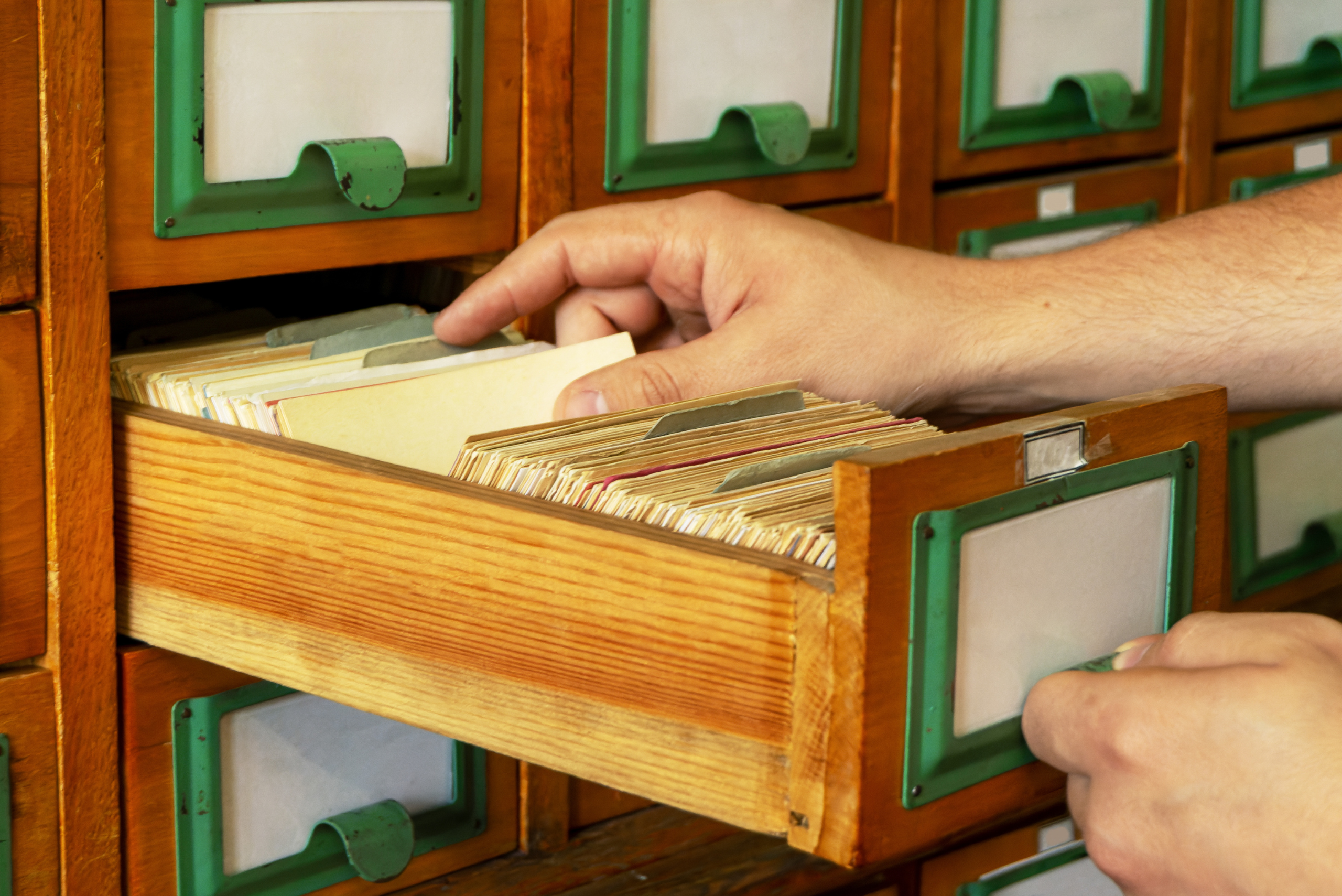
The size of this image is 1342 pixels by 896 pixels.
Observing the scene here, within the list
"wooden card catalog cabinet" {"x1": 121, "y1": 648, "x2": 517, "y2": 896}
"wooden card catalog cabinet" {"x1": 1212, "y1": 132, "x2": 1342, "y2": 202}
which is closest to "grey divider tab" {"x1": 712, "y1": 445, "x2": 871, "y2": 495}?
"wooden card catalog cabinet" {"x1": 121, "y1": 648, "x2": 517, "y2": 896}

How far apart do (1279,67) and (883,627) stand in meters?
1.27

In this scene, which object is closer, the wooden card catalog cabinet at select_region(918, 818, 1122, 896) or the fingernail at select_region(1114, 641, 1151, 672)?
the fingernail at select_region(1114, 641, 1151, 672)

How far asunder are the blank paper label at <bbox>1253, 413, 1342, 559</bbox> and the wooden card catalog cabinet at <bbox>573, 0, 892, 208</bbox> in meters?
0.66

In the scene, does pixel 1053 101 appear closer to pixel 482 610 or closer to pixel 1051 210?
pixel 1051 210

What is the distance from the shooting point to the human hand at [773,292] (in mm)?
983

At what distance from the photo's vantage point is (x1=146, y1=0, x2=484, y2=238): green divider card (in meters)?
0.85

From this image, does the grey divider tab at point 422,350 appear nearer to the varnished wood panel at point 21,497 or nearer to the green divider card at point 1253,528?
the varnished wood panel at point 21,497

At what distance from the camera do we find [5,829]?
2.80ft

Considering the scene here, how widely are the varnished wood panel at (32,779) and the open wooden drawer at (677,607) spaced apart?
0.40 ft

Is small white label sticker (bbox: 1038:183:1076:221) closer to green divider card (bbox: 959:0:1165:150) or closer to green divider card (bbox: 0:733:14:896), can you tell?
green divider card (bbox: 959:0:1165:150)

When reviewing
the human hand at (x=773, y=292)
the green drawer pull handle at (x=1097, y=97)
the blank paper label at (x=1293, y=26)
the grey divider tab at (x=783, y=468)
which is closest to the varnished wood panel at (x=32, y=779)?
the human hand at (x=773, y=292)

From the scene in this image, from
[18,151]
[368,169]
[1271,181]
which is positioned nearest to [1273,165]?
[1271,181]

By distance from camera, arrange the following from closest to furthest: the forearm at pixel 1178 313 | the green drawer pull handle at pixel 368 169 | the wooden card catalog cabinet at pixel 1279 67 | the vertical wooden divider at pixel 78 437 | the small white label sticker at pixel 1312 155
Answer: the vertical wooden divider at pixel 78 437, the green drawer pull handle at pixel 368 169, the forearm at pixel 1178 313, the wooden card catalog cabinet at pixel 1279 67, the small white label sticker at pixel 1312 155

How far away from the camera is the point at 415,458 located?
848 millimetres
